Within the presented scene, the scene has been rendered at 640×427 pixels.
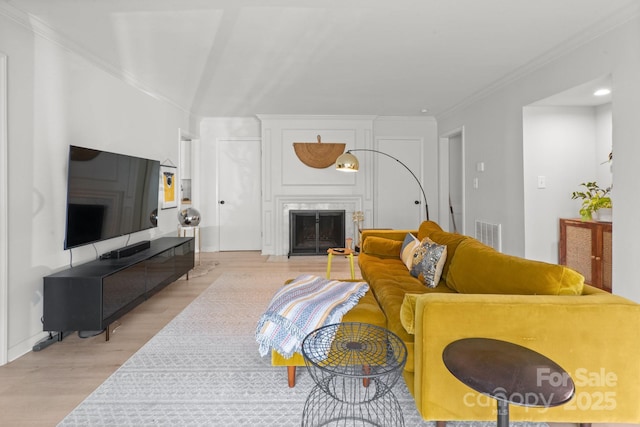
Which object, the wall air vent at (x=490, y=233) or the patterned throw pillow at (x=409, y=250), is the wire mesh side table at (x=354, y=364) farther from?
the wall air vent at (x=490, y=233)

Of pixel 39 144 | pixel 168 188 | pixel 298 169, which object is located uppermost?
pixel 298 169

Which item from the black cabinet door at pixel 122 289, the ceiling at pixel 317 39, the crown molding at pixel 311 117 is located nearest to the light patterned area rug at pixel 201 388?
the black cabinet door at pixel 122 289

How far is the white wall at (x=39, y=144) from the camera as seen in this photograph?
2.26 m

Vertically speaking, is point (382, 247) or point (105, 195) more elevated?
point (105, 195)

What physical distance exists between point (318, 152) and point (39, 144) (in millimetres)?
3985

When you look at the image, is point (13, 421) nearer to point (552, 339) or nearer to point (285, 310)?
point (285, 310)

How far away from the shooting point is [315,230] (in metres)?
5.92

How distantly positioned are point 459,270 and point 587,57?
7.27 feet

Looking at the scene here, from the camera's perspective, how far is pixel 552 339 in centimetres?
138

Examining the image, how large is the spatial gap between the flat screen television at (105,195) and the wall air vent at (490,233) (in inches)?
160

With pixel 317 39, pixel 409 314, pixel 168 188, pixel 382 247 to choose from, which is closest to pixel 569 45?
pixel 317 39

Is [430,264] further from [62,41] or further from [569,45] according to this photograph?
[62,41]

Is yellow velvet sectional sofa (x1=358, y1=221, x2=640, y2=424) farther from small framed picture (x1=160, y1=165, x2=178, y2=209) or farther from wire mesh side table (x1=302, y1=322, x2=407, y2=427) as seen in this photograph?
small framed picture (x1=160, y1=165, x2=178, y2=209)

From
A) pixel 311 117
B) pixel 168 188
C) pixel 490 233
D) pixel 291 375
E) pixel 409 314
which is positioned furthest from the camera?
pixel 311 117
